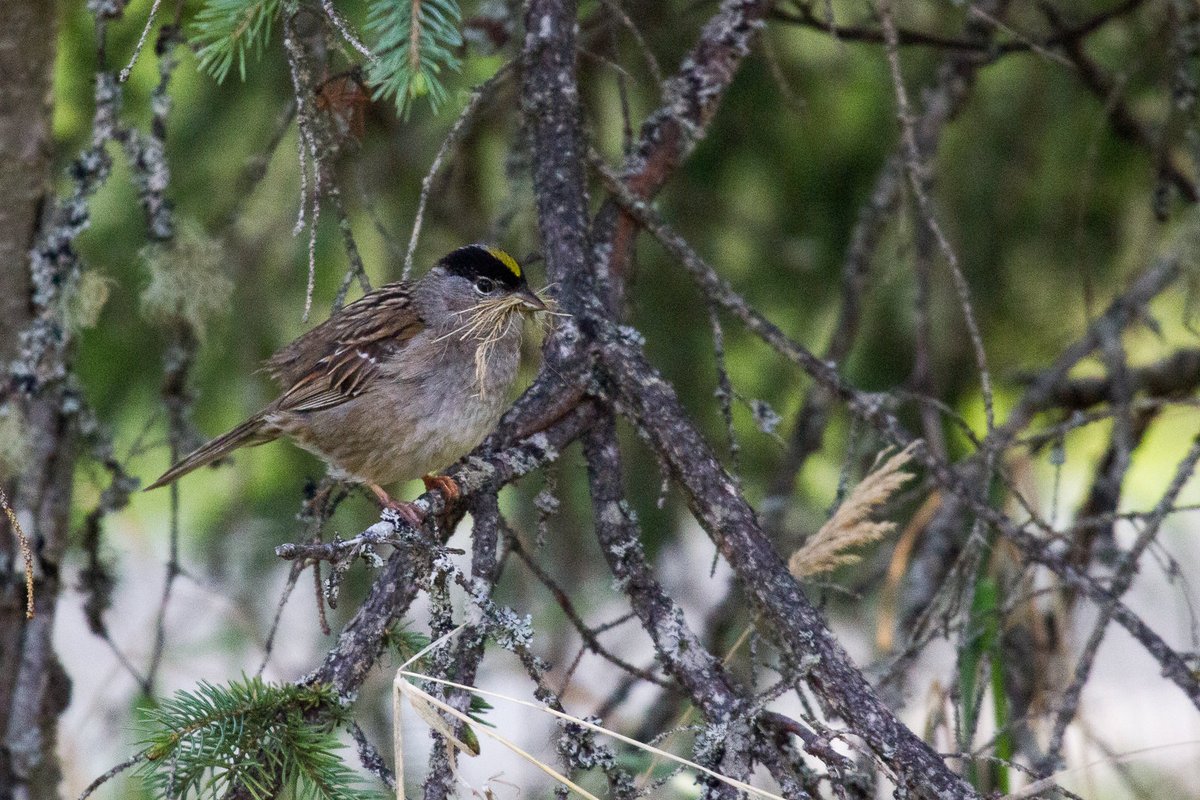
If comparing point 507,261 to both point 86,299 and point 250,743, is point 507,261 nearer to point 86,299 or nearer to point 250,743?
point 86,299

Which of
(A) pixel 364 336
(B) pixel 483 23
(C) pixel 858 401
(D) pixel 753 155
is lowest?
(C) pixel 858 401

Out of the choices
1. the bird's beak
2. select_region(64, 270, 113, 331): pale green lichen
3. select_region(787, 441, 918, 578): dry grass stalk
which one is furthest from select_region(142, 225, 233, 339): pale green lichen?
select_region(787, 441, 918, 578): dry grass stalk

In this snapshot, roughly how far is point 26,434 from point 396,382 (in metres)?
0.82

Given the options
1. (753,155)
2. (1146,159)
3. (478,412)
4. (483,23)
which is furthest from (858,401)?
(1146,159)

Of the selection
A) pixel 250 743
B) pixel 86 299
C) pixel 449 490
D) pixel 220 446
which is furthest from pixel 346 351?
pixel 250 743

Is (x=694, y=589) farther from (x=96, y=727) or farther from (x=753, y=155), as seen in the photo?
(x=96, y=727)

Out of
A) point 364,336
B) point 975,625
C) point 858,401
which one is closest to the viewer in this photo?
point 858,401

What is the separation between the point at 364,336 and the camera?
2.94 m

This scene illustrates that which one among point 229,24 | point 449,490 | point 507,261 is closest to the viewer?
point 229,24

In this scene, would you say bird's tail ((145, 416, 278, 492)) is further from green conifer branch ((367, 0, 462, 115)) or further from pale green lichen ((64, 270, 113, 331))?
green conifer branch ((367, 0, 462, 115))

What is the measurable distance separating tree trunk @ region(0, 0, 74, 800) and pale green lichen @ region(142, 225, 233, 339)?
273 mm

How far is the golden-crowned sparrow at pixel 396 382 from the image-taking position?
2.72 m

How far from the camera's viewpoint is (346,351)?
291 centimetres

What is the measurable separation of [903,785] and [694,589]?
7.29 feet
